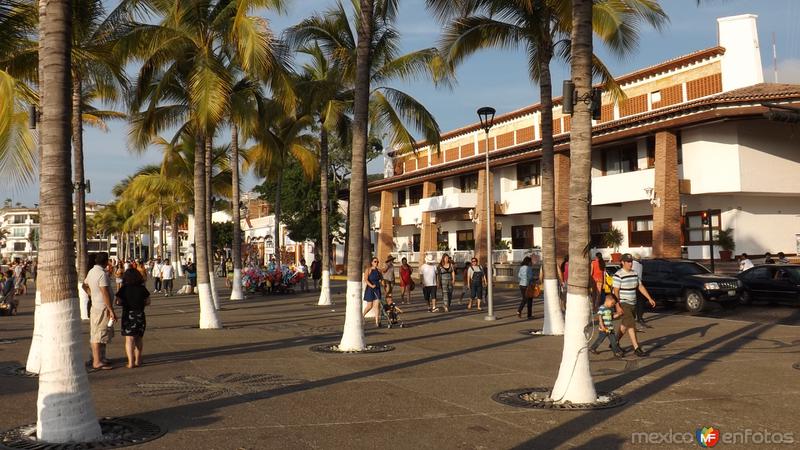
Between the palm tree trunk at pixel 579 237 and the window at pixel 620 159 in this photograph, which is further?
the window at pixel 620 159

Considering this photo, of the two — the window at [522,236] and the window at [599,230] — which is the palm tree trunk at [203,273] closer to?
the window at [599,230]

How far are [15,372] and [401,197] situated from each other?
4146 cm

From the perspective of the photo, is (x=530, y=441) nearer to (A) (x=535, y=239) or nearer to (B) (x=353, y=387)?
(B) (x=353, y=387)

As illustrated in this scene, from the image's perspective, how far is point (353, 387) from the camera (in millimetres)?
9609

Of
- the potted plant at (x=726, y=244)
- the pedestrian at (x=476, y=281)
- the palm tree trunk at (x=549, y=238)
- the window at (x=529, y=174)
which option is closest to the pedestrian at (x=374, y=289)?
the palm tree trunk at (x=549, y=238)

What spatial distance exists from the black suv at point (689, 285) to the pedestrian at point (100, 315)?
16958 mm

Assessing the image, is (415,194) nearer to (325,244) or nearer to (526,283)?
(325,244)

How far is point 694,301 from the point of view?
2192 cm

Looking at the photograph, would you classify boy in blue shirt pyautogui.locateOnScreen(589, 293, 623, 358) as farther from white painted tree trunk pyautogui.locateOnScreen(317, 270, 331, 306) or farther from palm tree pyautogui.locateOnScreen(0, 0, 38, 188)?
white painted tree trunk pyautogui.locateOnScreen(317, 270, 331, 306)

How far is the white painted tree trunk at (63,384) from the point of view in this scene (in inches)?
263

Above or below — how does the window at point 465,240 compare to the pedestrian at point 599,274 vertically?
above

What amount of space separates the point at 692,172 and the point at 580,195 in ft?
76.4

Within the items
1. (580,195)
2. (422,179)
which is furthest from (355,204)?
(422,179)

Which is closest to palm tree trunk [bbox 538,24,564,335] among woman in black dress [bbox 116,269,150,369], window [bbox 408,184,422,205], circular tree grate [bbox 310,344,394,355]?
circular tree grate [bbox 310,344,394,355]
